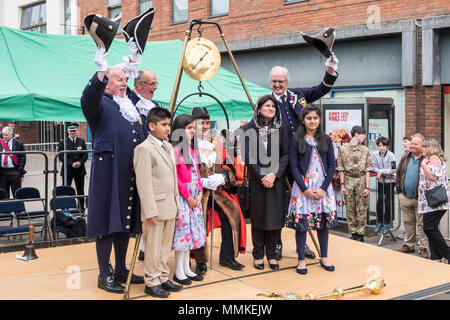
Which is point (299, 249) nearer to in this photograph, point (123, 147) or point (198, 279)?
point (198, 279)

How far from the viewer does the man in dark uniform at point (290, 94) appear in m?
5.60

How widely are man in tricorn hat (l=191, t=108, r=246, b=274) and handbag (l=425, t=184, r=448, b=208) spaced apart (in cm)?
262

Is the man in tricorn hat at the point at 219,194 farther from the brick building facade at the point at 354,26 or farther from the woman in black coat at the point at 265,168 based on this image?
the brick building facade at the point at 354,26

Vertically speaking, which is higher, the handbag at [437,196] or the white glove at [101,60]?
the white glove at [101,60]

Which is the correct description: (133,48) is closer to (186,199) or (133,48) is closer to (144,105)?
(144,105)

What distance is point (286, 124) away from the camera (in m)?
5.69

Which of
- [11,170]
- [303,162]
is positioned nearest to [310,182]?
[303,162]

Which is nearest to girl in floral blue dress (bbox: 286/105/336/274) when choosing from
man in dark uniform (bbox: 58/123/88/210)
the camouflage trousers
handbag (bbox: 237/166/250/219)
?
handbag (bbox: 237/166/250/219)

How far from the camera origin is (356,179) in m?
8.22

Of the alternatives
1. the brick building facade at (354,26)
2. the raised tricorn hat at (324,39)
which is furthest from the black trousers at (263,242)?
the brick building facade at (354,26)

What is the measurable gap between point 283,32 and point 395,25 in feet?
11.1

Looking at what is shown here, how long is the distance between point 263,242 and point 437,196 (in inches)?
97.9

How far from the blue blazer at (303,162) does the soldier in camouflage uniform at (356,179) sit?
9.70 feet

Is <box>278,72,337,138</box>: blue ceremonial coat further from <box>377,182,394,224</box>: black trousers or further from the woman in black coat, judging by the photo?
<box>377,182,394,224</box>: black trousers
